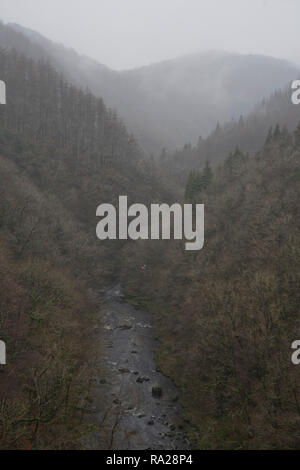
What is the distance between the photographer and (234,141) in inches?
6516

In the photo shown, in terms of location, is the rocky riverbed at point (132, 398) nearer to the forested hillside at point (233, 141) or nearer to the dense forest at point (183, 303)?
the dense forest at point (183, 303)

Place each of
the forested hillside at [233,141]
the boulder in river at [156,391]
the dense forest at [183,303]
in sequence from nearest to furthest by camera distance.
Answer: the dense forest at [183,303]
the boulder in river at [156,391]
the forested hillside at [233,141]

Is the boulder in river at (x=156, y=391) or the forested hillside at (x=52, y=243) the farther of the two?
the boulder in river at (x=156, y=391)

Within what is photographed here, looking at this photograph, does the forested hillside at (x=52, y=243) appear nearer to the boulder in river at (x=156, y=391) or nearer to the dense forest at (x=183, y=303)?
the dense forest at (x=183, y=303)

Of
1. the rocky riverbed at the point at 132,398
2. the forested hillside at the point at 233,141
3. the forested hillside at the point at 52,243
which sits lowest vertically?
the rocky riverbed at the point at 132,398

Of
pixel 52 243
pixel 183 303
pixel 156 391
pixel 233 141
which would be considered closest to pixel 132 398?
pixel 156 391

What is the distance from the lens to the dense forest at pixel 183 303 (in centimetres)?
2305

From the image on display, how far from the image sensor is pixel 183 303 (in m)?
42.3

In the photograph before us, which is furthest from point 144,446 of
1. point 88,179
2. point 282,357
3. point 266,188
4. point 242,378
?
point 88,179

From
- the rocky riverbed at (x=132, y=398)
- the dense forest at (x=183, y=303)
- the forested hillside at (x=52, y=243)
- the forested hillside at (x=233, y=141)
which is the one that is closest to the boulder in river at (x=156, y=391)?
the rocky riverbed at (x=132, y=398)

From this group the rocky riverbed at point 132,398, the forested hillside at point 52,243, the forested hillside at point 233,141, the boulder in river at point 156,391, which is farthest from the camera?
the forested hillside at point 233,141

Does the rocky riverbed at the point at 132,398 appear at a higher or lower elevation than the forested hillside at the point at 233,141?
lower

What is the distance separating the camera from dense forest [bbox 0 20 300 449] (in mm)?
23047

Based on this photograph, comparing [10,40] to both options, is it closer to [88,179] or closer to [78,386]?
[88,179]
